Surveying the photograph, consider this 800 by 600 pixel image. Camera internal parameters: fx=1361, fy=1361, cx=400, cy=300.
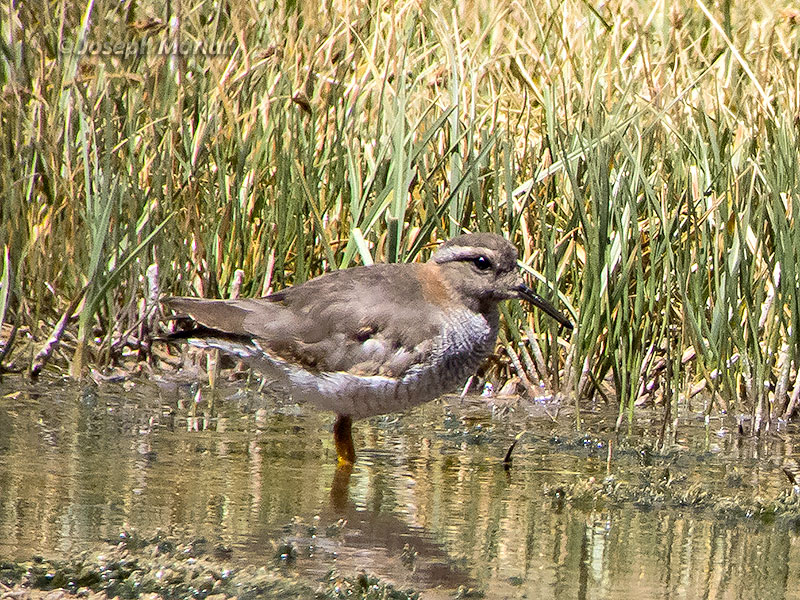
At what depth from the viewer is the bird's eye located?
584 cm

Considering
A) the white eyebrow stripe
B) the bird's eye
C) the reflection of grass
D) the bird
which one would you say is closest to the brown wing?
the bird

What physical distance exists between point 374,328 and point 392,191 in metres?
1.52

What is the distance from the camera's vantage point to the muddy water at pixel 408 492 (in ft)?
13.6

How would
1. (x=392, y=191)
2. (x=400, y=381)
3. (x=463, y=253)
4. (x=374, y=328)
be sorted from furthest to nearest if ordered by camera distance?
(x=392, y=191) → (x=463, y=253) → (x=374, y=328) → (x=400, y=381)

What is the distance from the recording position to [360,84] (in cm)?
767

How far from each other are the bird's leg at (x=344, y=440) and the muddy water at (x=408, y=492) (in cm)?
8

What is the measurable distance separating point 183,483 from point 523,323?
7.81ft

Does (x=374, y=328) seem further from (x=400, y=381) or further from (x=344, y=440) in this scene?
(x=344, y=440)

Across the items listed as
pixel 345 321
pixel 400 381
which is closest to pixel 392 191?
pixel 345 321

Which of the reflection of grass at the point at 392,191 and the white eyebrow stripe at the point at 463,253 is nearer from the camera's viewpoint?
the white eyebrow stripe at the point at 463,253

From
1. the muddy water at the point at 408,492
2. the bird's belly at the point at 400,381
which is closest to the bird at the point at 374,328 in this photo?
the bird's belly at the point at 400,381

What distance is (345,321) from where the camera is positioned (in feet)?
18.7

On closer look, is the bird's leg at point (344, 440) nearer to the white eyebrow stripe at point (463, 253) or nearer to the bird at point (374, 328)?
the bird at point (374, 328)

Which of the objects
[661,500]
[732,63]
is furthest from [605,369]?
[732,63]
